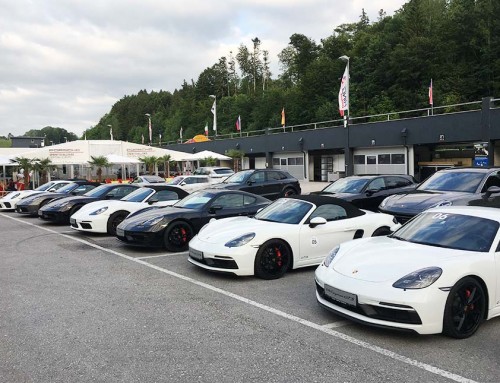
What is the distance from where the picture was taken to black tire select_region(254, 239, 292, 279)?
7004mm

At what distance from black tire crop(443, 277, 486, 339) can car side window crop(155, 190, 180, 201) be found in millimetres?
8869

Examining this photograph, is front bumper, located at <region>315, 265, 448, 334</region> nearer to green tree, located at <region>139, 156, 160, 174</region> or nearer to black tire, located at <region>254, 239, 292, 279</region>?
black tire, located at <region>254, 239, 292, 279</region>

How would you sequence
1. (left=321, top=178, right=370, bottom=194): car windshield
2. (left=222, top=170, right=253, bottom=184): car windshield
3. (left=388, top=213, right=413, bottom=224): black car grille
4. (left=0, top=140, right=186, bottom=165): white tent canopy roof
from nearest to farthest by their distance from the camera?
(left=388, top=213, right=413, bottom=224): black car grille < (left=321, top=178, right=370, bottom=194): car windshield < (left=222, top=170, right=253, bottom=184): car windshield < (left=0, top=140, right=186, bottom=165): white tent canopy roof

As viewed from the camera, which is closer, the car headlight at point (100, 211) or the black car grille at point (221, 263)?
the black car grille at point (221, 263)

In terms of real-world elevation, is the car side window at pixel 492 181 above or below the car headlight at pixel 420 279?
above

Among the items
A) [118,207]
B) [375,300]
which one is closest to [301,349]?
[375,300]

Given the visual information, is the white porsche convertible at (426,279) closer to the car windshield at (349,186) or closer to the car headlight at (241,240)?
the car headlight at (241,240)

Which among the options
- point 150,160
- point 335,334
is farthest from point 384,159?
point 335,334

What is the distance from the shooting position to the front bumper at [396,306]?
4.39 metres

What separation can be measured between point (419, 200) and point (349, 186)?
12.7 ft

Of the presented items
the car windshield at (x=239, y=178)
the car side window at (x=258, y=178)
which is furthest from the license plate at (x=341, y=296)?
the car side window at (x=258, y=178)

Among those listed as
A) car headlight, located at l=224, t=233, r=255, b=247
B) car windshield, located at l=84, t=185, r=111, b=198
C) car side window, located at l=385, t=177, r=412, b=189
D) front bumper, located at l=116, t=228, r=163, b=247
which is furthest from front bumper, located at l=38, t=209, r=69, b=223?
car side window, located at l=385, t=177, r=412, b=189

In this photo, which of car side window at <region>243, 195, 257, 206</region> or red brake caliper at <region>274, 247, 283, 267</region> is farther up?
car side window at <region>243, 195, 257, 206</region>

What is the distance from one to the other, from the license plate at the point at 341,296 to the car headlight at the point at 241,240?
6.89ft
